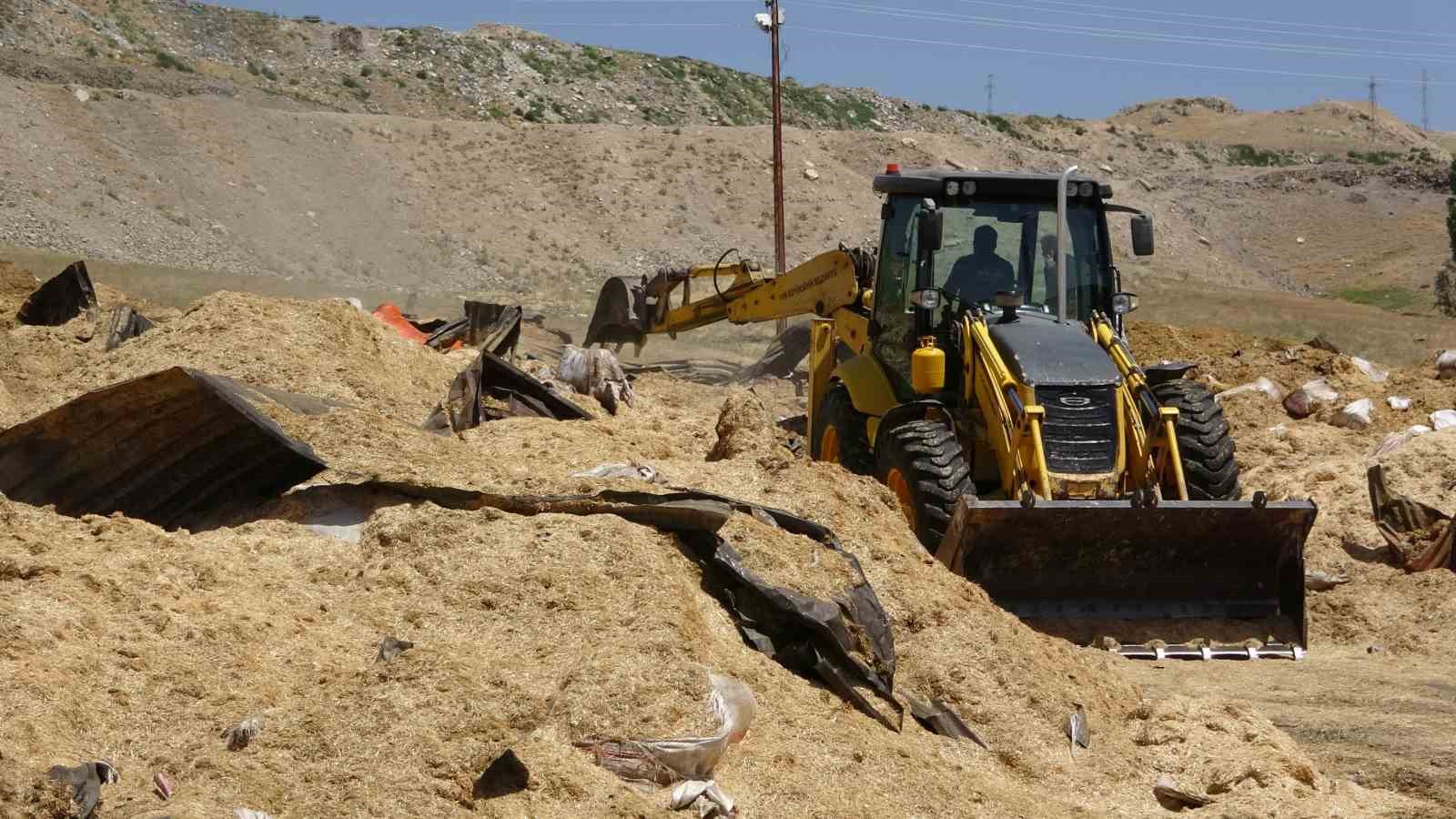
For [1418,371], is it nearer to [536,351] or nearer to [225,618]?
[536,351]

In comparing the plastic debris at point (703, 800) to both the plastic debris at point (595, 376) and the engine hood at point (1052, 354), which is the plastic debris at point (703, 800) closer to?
the engine hood at point (1052, 354)

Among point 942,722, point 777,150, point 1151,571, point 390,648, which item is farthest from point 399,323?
point 777,150

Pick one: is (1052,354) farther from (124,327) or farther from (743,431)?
(124,327)

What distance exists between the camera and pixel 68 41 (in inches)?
2112

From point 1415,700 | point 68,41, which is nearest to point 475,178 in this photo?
point 68,41

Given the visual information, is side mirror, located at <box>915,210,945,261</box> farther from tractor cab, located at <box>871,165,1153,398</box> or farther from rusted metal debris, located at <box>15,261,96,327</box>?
rusted metal debris, located at <box>15,261,96,327</box>

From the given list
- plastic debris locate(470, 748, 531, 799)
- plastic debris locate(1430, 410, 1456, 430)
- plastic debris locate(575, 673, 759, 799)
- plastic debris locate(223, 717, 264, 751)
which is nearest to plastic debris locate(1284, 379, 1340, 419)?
plastic debris locate(1430, 410, 1456, 430)

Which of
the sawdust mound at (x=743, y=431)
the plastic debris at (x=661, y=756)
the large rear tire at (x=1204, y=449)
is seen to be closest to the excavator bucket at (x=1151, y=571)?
the large rear tire at (x=1204, y=449)

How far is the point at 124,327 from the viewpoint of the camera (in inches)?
520

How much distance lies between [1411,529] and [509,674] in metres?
7.26

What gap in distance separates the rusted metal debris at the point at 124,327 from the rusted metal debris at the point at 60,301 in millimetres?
731

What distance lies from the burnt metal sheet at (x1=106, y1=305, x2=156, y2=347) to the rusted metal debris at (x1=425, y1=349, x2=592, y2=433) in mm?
2765

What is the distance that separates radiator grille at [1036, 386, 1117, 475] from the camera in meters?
9.45

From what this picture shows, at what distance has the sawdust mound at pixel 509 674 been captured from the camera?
550 centimetres
